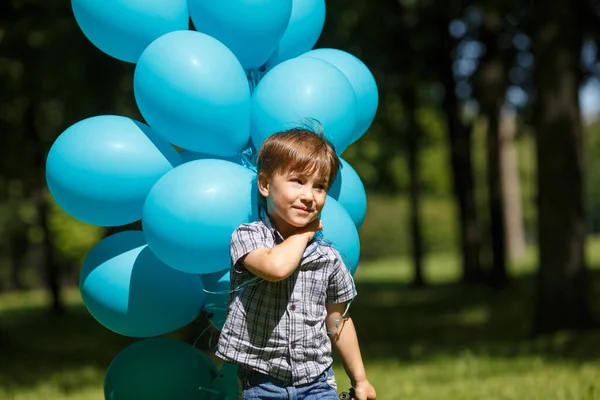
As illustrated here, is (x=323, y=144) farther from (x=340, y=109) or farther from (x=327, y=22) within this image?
(x=327, y=22)

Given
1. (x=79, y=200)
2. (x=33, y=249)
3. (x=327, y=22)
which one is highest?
(x=327, y=22)

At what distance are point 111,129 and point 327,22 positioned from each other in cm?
596

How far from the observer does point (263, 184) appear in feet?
10.3

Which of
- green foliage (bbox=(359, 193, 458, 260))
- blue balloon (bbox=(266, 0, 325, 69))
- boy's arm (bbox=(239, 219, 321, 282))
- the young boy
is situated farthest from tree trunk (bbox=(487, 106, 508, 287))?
green foliage (bbox=(359, 193, 458, 260))

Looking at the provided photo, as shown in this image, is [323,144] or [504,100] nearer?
[323,144]

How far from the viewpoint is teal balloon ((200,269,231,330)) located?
143 inches

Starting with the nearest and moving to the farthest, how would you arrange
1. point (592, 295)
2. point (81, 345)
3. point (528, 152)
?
point (81, 345)
point (592, 295)
point (528, 152)

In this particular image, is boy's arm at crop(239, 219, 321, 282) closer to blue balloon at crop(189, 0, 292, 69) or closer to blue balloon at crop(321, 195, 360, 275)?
blue balloon at crop(321, 195, 360, 275)

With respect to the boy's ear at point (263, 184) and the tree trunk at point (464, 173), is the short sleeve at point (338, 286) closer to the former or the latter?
the boy's ear at point (263, 184)

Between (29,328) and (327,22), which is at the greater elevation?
(327,22)

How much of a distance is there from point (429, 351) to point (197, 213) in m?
5.96

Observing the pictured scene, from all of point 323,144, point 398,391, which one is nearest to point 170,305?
point 323,144

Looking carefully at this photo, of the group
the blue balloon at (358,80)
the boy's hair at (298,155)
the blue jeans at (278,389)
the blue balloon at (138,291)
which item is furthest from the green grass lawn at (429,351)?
the boy's hair at (298,155)

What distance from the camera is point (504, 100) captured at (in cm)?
1709
